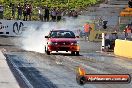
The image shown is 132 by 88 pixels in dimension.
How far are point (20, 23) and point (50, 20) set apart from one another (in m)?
3.36

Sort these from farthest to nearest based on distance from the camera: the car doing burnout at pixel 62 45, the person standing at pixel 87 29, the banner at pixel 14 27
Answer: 1. the person standing at pixel 87 29
2. the banner at pixel 14 27
3. the car doing burnout at pixel 62 45

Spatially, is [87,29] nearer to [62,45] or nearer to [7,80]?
[62,45]

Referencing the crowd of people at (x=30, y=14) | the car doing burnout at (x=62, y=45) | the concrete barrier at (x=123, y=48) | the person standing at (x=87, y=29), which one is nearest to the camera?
the car doing burnout at (x=62, y=45)

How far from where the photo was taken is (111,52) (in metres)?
30.5

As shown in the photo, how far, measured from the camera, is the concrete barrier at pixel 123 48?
25913mm

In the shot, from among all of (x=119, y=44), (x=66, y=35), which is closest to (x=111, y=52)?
(x=119, y=44)

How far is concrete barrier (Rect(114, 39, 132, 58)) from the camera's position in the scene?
25.9m

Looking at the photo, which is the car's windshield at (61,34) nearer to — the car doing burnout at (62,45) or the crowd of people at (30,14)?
the car doing burnout at (62,45)

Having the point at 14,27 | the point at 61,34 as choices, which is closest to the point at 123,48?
the point at 61,34

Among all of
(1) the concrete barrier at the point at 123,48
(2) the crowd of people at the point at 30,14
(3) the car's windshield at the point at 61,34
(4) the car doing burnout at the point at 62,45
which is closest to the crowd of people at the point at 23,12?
(2) the crowd of people at the point at 30,14

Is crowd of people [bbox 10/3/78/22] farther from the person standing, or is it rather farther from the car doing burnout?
the car doing burnout

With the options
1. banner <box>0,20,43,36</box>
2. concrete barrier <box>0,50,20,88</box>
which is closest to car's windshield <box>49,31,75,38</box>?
concrete barrier <box>0,50,20,88</box>

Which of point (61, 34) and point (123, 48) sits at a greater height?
point (61, 34)

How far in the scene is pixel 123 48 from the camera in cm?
2706
